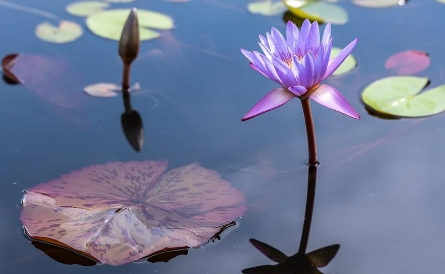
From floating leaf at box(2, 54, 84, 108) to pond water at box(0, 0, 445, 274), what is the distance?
0.03 metres

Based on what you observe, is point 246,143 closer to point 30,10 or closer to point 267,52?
point 267,52

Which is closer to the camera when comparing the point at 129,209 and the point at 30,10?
the point at 129,209

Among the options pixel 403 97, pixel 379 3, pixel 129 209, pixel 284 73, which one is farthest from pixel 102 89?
pixel 379 3

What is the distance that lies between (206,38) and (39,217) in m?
1.11

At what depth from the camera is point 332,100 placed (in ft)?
4.58

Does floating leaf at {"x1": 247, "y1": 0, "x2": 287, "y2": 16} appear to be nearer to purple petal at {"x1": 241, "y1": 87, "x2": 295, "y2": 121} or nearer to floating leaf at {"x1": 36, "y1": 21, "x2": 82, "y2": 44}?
floating leaf at {"x1": 36, "y1": 21, "x2": 82, "y2": 44}

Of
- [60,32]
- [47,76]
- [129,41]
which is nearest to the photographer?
[129,41]

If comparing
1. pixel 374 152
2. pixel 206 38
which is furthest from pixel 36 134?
pixel 374 152

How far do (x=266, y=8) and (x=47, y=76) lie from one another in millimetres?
967

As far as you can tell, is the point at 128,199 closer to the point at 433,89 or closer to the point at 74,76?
the point at 74,76

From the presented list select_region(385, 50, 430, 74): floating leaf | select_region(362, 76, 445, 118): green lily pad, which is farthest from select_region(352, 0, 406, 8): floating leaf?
select_region(362, 76, 445, 118): green lily pad

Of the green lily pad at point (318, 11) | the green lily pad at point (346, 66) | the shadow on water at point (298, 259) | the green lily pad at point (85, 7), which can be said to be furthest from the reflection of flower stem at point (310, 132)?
the green lily pad at point (85, 7)

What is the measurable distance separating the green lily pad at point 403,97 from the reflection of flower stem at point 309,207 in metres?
0.41

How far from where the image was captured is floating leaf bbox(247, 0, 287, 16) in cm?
250
